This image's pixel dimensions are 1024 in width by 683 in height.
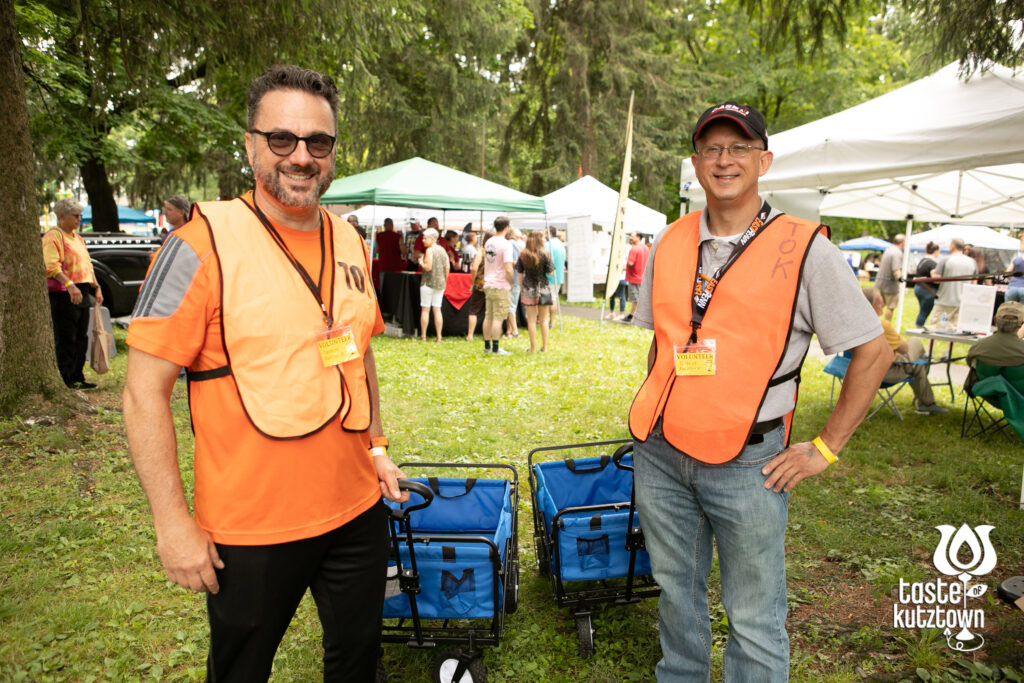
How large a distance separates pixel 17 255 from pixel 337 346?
16.6ft

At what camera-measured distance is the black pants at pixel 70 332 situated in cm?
679

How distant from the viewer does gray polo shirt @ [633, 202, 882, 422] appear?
1829 mm

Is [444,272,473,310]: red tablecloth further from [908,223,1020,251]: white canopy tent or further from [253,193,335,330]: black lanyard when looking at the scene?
[908,223,1020,251]: white canopy tent

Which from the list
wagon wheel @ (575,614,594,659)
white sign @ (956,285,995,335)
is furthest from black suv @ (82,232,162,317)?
white sign @ (956,285,995,335)

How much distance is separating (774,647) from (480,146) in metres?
20.4

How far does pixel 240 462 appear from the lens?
1515 millimetres

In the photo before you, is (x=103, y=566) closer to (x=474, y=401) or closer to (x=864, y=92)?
(x=474, y=401)

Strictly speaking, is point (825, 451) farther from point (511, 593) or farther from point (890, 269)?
point (890, 269)

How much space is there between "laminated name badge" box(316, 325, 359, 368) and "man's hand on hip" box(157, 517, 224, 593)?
477 millimetres

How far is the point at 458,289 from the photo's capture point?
1141 centimetres

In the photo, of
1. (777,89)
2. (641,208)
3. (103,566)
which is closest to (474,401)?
(103,566)

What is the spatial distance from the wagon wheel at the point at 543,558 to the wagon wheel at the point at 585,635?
12.8 inches

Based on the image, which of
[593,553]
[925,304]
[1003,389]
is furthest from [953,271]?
[593,553]

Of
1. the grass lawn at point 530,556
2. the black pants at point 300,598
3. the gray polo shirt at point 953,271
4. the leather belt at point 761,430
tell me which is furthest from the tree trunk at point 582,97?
the black pants at point 300,598
